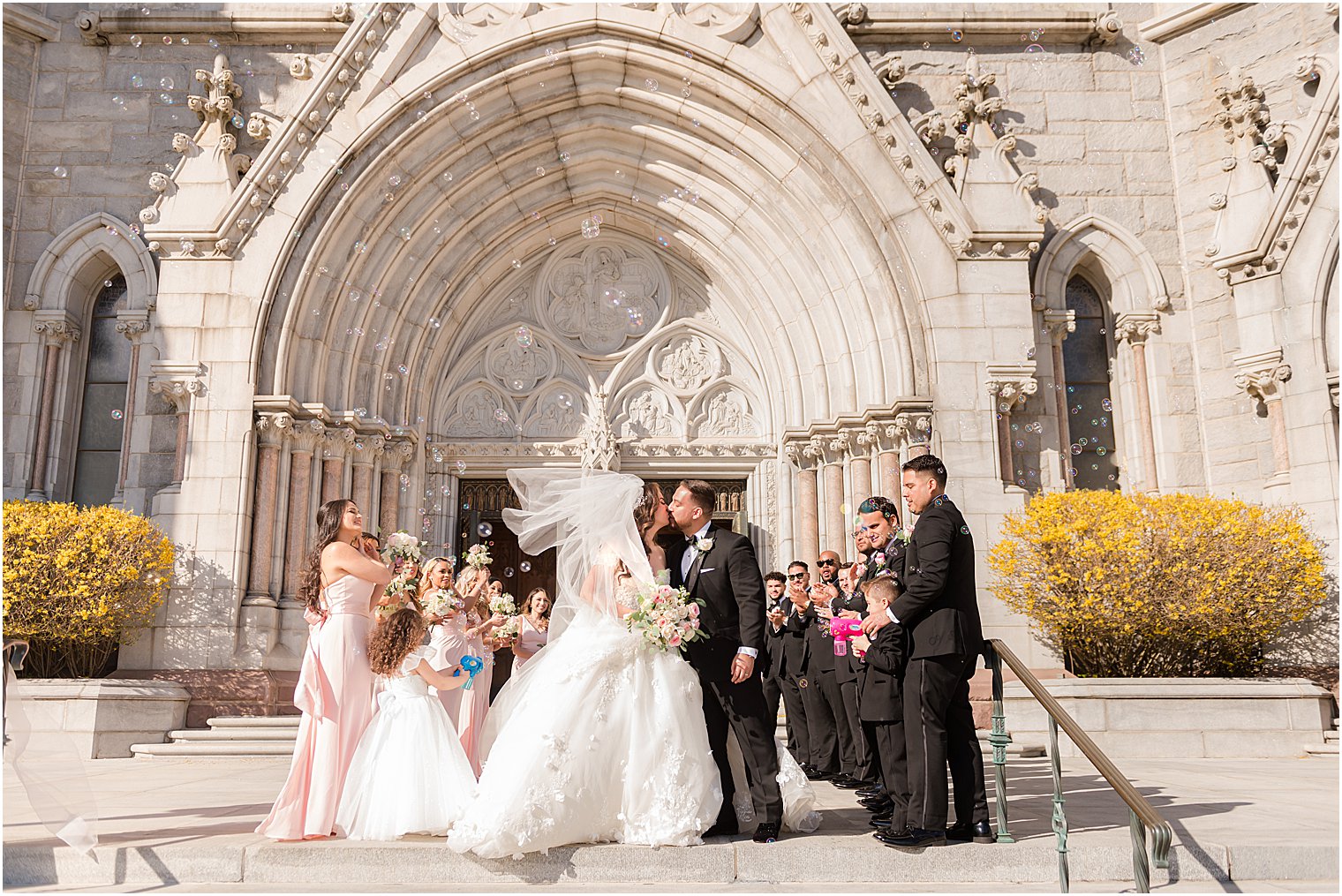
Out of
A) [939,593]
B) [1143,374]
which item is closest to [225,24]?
[939,593]

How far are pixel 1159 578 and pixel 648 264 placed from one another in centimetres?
751

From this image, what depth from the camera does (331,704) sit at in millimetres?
5559

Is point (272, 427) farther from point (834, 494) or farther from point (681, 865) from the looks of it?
point (681, 865)

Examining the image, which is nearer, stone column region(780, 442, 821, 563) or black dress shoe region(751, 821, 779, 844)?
black dress shoe region(751, 821, 779, 844)

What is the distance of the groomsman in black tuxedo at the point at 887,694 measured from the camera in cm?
538

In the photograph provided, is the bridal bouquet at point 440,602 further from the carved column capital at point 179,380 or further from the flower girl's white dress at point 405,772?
the carved column capital at point 179,380

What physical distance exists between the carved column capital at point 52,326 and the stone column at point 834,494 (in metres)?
9.44

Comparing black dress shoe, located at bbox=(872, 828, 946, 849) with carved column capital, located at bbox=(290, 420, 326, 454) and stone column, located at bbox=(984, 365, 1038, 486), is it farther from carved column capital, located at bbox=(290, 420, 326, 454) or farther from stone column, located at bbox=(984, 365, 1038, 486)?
carved column capital, located at bbox=(290, 420, 326, 454)

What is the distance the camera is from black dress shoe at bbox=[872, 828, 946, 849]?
495 cm

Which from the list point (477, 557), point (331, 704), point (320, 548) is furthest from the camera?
point (477, 557)

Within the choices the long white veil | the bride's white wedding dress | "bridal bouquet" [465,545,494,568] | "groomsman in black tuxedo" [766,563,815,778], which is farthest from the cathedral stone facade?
the bride's white wedding dress

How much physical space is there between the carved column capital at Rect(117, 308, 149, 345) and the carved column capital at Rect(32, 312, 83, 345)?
74cm

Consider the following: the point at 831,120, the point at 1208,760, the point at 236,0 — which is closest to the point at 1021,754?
the point at 1208,760

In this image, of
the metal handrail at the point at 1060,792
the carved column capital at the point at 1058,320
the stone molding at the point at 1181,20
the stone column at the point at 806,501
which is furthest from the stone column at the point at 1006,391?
the metal handrail at the point at 1060,792
